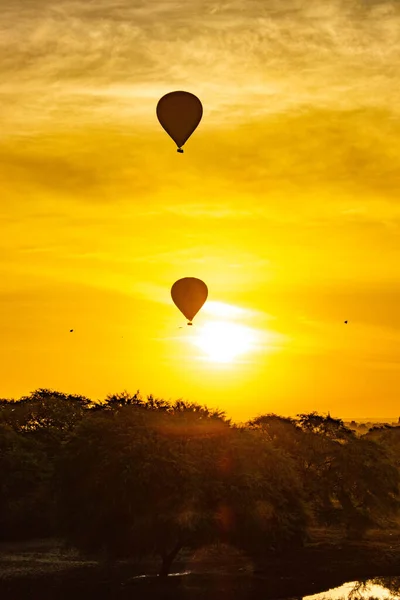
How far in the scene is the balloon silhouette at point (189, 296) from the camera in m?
77.9

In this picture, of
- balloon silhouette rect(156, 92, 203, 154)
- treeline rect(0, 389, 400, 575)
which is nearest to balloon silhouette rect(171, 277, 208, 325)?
treeline rect(0, 389, 400, 575)

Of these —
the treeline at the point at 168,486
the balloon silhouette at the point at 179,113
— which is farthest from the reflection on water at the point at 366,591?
the balloon silhouette at the point at 179,113

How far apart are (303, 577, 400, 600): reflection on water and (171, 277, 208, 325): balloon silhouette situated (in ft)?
87.3

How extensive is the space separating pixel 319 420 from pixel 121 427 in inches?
1368

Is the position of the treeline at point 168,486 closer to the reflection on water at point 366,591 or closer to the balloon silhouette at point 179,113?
the reflection on water at point 366,591

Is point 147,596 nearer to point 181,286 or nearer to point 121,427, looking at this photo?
point 121,427

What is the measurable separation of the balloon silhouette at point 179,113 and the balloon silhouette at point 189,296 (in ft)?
52.0

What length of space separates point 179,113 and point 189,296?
1725cm

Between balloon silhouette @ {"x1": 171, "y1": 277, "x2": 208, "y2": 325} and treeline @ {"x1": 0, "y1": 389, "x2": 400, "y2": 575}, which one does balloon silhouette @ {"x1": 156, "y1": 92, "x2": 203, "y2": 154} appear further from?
treeline @ {"x1": 0, "y1": 389, "x2": 400, "y2": 575}

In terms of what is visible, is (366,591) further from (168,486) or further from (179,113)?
(179,113)

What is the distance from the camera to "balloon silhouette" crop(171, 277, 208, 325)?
3068 inches

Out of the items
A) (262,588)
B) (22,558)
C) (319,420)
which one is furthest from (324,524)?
(22,558)

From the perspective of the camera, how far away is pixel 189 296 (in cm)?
7800

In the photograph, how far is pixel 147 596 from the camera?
5566 centimetres
